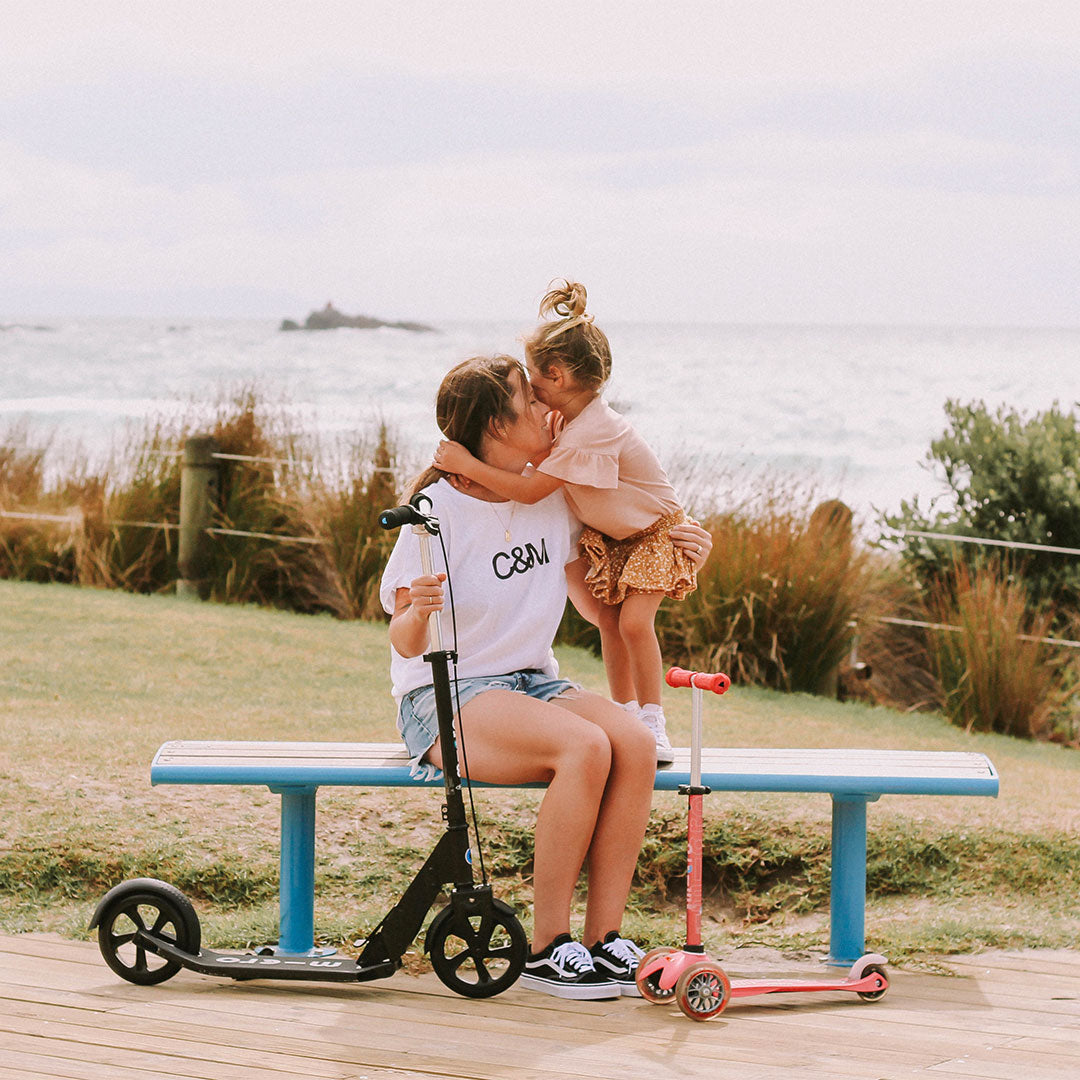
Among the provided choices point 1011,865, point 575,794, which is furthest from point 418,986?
point 1011,865

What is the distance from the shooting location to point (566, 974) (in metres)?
3.10

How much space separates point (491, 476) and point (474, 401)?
6.9 inches

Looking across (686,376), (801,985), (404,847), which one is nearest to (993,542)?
(404,847)

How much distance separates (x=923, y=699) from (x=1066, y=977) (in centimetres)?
429

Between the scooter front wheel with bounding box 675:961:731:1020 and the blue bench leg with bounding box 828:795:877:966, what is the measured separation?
1.92ft

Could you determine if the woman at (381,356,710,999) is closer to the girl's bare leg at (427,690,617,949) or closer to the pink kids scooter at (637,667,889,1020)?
the girl's bare leg at (427,690,617,949)

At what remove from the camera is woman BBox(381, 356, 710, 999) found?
10.3 ft

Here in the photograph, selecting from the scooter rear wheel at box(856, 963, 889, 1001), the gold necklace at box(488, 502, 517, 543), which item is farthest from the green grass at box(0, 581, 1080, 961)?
the gold necklace at box(488, 502, 517, 543)

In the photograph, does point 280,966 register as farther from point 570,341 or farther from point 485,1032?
point 570,341

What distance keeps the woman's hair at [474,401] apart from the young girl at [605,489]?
5 cm

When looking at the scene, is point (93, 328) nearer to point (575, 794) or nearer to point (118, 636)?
point (118, 636)

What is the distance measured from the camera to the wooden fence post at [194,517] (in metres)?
8.79

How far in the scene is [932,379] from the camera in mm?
48188

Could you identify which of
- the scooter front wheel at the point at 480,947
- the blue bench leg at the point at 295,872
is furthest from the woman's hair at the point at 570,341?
the scooter front wheel at the point at 480,947
